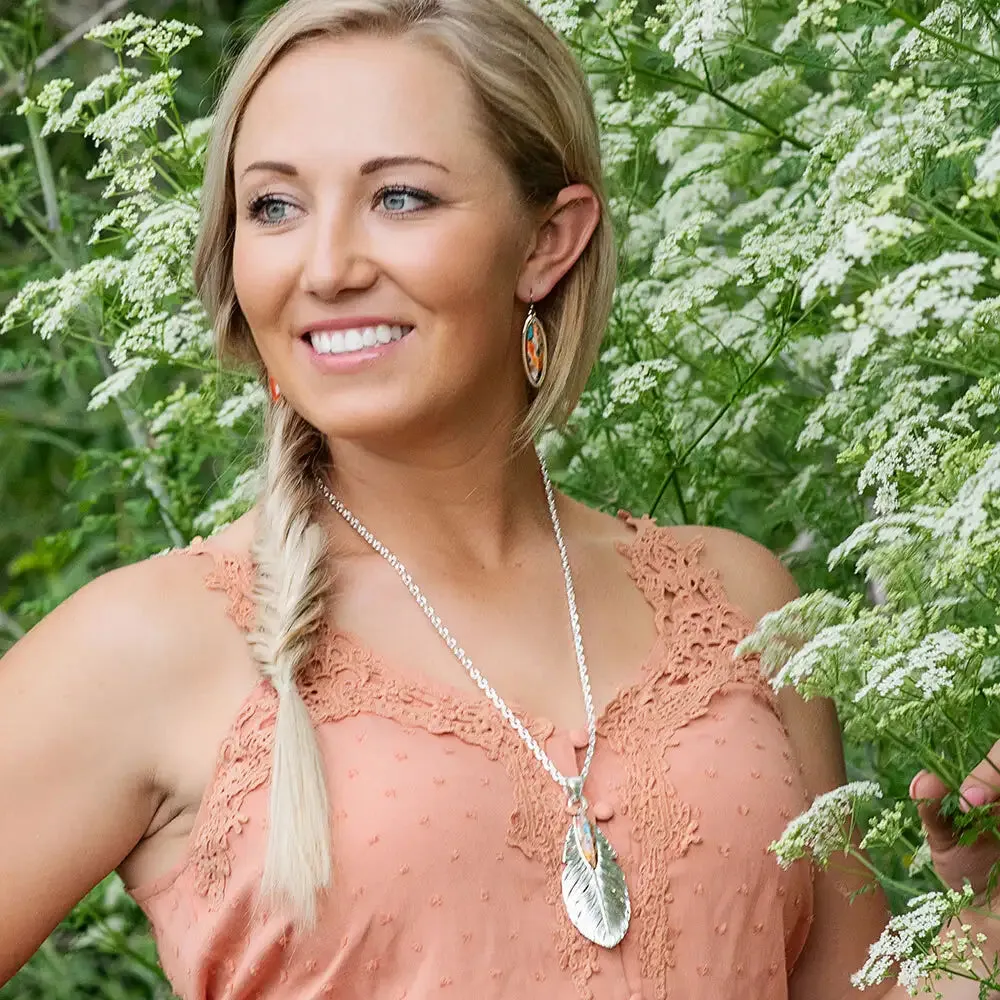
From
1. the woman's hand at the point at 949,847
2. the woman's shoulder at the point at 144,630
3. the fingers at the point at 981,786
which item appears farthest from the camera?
the woman's shoulder at the point at 144,630

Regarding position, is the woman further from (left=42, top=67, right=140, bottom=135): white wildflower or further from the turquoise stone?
(left=42, top=67, right=140, bottom=135): white wildflower

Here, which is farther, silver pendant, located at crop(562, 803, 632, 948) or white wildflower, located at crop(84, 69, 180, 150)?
white wildflower, located at crop(84, 69, 180, 150)

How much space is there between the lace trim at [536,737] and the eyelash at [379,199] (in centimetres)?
39

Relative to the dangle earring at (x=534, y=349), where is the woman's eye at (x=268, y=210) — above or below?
above

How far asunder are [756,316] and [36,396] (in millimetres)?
2000

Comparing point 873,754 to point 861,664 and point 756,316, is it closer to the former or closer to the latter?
point 756,316

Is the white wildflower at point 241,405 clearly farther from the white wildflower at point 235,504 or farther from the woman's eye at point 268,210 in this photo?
the woman's eye at point 268,210

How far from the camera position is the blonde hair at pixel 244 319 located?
6.22ft

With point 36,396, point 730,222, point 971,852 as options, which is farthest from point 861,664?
point 36,396

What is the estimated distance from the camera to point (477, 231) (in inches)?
82.6

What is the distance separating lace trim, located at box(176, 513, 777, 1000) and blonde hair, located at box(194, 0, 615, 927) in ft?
0.11

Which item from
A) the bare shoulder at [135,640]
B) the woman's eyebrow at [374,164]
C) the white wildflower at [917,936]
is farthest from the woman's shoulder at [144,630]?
the white wildflower at [917,936]

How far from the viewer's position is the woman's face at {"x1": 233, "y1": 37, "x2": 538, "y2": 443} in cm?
202

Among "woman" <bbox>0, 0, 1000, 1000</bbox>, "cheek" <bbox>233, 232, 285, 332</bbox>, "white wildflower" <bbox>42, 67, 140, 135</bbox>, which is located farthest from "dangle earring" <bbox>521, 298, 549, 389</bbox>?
"white wildflower" <bbox>42, 67, 140, 135</bbox>
